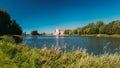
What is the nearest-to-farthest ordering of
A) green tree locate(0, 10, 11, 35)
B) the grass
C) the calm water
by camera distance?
the grass → the calm water → green tree locate(0, 10, 11, 35)

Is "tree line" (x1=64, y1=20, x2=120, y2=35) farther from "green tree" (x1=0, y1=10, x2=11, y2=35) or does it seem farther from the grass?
the grass

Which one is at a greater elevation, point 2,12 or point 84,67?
point 2,12

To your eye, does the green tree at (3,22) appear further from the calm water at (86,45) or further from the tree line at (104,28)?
the tree line at (104,28)

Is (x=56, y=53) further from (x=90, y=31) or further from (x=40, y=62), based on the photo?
(x=90, y=31)

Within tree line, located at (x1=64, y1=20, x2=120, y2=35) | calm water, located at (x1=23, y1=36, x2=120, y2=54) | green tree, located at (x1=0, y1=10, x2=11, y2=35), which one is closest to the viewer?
calm water, located at (x1=23, y1=36, x2=120, y2=54)

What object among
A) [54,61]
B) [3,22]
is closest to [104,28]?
[3,22]

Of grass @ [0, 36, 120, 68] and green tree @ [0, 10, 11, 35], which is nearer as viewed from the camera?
grass @ [0, 36, 120, 68]

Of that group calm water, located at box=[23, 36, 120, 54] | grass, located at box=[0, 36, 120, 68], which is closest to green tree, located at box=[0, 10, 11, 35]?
calm water, located at box=[23, 36, 120, 54]

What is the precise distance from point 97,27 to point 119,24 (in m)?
26.9

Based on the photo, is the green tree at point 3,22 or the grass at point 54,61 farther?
the green tree at point 3,22

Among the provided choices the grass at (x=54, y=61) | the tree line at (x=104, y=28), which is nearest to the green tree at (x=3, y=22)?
the grass at (x=54, y=61)

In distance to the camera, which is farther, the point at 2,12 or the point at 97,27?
the point at 97,27

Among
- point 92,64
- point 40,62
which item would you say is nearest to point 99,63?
point 92,64

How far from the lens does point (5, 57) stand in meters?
14.1
